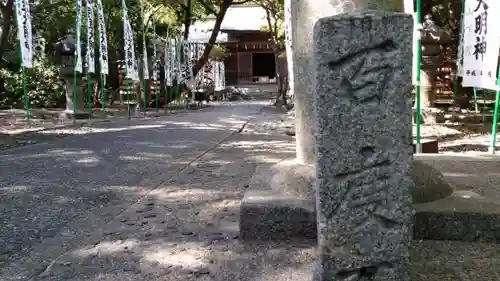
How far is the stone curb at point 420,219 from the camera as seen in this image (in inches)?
120

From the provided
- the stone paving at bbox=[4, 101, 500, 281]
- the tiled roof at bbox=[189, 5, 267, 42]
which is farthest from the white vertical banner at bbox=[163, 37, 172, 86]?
the stone paving at bbox=[4, 101, 500, 281]

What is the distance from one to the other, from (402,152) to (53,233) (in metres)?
2.74

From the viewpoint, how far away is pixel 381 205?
6.96 feet

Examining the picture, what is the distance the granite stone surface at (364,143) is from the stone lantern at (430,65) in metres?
9.74

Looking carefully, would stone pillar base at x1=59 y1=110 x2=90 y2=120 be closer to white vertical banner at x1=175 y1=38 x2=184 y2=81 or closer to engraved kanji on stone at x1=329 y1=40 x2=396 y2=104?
white vertical banner at x1=175 y1=38 x2=184 y2=81

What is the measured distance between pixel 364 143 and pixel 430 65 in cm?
1056

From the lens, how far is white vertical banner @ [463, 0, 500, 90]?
19.3ft

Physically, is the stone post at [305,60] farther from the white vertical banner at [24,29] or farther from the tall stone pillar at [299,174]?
the white vertical banner at [24,29]

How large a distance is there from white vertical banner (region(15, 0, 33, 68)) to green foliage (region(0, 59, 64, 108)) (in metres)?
7.79

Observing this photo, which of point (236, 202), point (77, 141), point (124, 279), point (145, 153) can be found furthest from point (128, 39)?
point (124, 279)

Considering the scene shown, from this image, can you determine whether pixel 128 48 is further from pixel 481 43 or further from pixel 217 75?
pixel 217 75

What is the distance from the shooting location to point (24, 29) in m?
9.98

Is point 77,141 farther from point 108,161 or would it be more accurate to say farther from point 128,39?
point 128,39

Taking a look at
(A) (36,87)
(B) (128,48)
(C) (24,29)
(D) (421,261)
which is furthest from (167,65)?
(D) (421,261)
